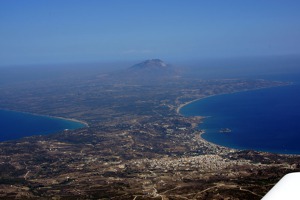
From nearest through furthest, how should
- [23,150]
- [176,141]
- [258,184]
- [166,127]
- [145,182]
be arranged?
[258,184], [145,182], [23,150], [176,141], [166,127]

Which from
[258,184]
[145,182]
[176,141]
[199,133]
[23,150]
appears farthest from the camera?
[199,133]

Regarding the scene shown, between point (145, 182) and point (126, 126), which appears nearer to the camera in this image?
point (145, 182)

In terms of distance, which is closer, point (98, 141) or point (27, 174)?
point (27, 174)

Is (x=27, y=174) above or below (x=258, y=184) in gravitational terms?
below

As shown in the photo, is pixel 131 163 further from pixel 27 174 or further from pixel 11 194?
pixel 11 194

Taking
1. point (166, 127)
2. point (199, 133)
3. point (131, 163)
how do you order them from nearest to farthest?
point (131, 163)
point (199, 133)
point (166, 127)

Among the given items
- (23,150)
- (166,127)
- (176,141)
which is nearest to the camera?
(23,150)

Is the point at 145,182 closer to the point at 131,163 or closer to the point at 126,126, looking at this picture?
the point at 131,163

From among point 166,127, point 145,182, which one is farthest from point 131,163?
point 166,127

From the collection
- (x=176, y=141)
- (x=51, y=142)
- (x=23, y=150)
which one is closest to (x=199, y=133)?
(x=176, y=141)
